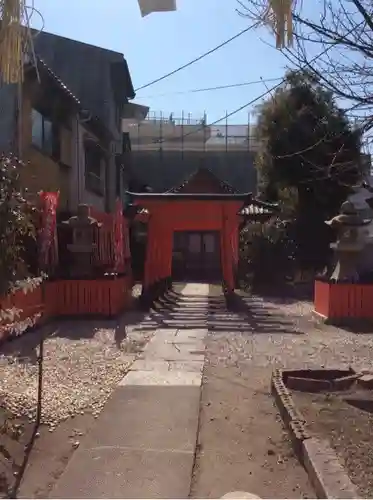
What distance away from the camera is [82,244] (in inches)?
509

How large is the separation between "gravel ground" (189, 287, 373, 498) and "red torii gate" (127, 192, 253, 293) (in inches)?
90.9

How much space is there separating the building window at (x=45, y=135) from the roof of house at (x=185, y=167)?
1497 centimetres

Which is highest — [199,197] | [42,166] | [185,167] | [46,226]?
[185,167]

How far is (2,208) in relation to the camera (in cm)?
391

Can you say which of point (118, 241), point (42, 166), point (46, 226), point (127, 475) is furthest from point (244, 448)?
point (42, 166)

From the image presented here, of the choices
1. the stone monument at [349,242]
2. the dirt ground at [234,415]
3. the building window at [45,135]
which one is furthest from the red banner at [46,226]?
the stone monument at [349,242]

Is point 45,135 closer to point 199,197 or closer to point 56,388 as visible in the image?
point 199,197

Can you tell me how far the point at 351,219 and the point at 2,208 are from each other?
10.1 metres

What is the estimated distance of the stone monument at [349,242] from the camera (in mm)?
12758

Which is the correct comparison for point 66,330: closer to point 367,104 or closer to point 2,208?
point 2,208

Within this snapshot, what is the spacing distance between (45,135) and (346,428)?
12.9 metres

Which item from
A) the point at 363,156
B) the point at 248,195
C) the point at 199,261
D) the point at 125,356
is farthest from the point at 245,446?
the point at 199,261

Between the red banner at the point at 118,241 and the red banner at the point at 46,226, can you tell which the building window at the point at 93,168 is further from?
the red banner at the point at 46,226

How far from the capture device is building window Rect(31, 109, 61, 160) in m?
14.7
